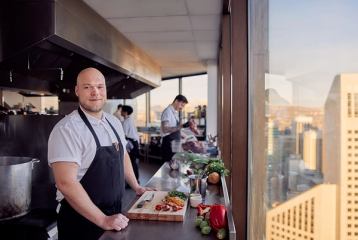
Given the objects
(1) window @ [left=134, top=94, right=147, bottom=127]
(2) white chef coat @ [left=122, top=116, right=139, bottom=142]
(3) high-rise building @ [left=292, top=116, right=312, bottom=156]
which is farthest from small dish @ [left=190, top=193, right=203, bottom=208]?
(1) window @ [left=134, top=94, right=147, bottom=127]

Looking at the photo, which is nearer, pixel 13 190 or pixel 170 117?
pixel 13 190

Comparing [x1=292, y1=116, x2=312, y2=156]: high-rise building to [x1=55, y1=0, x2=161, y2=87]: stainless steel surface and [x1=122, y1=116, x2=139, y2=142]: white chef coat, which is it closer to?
[x1=55, y1=0, x2=161, y2=87]: stainless steel surface

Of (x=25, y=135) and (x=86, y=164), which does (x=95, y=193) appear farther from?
(x=25, y=135)

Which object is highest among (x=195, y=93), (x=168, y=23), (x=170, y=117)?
(x=168, y=23)

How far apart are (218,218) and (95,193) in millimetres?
656

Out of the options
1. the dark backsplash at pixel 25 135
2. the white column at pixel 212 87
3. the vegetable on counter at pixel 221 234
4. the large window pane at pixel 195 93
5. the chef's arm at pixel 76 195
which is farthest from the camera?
the large window pane at pixel 195 93

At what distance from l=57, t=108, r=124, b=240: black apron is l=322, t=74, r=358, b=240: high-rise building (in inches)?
49.8

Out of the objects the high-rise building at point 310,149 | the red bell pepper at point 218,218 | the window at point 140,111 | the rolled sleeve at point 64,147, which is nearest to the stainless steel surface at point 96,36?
the rolled sleeve at point 64,147

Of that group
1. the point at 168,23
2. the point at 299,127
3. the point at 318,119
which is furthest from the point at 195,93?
the point at 318,119

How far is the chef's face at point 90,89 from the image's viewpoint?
1.76 metres

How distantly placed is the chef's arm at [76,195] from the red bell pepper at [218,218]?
0.38m

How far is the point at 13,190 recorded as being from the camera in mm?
2311

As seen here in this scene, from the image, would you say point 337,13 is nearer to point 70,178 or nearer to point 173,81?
point 70,178

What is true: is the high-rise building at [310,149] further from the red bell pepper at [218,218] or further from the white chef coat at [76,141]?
the white chef coat at [76,141]
